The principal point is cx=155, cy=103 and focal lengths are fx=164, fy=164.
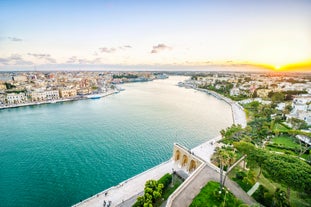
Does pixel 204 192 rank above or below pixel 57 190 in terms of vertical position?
above

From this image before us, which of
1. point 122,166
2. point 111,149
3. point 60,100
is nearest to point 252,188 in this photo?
point 122,166

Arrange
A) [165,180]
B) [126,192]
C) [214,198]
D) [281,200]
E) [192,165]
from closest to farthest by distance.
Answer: [281,200], [214,198], [126,192], [165,180], [192,165]

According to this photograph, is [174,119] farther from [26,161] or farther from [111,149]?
[26,161]

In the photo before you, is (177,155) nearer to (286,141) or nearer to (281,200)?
(281,200)

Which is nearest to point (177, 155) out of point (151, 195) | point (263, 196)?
point (151, 195)

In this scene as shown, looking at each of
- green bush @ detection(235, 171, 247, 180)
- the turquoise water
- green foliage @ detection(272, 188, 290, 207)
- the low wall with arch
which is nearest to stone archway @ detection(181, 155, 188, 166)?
the low wall with arch

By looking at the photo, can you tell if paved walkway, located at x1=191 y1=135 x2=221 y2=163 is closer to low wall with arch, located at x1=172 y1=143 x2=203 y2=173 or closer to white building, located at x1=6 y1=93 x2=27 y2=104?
low wall with arch, located at x1=172 y1=143 x2=203 y2=173

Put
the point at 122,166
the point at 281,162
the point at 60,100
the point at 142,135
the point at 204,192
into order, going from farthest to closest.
Answer: the point at 60,100
the point at 142,135
the point at 122,166
the point at 281,162
the point at 204,192

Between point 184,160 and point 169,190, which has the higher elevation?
point 184,160
